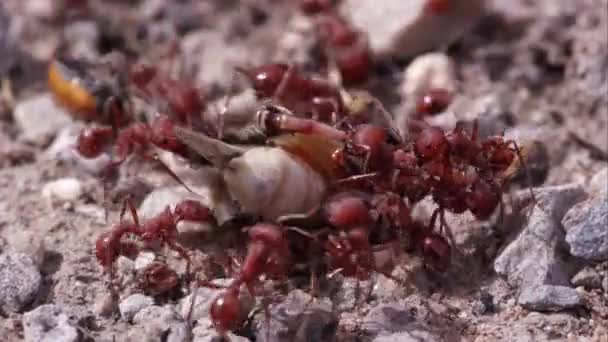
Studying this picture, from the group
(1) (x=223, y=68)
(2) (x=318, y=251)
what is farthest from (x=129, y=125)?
(2) (x=318, y=251)

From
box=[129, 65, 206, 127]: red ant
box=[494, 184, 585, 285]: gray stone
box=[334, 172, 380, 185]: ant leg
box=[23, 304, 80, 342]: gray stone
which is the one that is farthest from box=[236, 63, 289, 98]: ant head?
box=[23, 304, 80, 342]: gray stone

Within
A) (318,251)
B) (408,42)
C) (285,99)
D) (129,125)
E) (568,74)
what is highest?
(568,74)

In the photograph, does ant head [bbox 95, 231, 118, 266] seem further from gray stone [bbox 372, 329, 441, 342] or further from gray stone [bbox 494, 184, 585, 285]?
gray stone [bbox 494, 184, 585, 285]

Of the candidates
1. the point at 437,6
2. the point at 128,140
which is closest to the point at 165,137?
the point at 128,140

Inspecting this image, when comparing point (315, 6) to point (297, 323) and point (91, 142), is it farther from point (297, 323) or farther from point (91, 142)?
point (297, 323)

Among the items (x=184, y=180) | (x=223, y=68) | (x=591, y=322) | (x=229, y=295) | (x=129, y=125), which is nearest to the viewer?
(x=229, y=295)

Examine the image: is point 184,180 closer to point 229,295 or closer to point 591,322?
point 229,295

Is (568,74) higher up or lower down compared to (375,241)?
higher up
